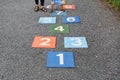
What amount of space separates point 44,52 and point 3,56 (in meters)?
0.75

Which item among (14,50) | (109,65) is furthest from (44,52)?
(109,65)

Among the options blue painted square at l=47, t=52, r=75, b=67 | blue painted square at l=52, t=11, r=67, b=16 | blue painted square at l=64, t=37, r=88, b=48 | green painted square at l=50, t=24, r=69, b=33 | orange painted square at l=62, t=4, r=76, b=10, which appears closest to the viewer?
blue painted square at l=47, t=52, r=75, b=67

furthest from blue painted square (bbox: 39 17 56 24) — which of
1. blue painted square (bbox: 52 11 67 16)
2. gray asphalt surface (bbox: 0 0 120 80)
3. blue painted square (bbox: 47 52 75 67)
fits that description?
blue painted square (bbox: 47 52 75 67)

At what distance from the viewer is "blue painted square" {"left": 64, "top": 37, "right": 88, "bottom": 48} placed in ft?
14.9

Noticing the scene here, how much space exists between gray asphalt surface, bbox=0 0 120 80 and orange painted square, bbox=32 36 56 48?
0.31ft

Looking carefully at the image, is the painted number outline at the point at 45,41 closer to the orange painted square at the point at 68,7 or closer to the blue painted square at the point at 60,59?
the blue painted square at the point at 60,59

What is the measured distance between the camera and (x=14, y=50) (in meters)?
4.45

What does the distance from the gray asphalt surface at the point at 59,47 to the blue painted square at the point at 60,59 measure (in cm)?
9

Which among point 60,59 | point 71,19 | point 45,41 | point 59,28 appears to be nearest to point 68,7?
point 71,19

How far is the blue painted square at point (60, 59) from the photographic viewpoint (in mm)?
3916

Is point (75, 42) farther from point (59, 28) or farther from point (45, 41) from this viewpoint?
point (59, 28)

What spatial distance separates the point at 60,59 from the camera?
13.4 feet

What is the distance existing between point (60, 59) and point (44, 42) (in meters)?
0.78

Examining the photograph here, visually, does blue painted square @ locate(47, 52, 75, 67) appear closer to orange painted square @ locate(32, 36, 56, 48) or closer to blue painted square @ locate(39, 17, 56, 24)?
orange painted square @ locate(32, 36, 56, 48)
